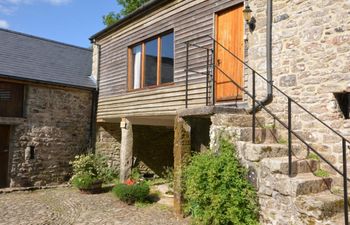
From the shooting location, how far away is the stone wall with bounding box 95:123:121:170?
1190 cm

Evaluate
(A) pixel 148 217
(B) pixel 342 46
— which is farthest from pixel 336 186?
(A) pixel 148 217

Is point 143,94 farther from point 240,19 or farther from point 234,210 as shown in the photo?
point 234,210

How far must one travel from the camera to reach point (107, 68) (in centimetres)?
1171

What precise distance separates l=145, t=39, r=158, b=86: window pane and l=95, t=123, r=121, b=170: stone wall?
344 cm

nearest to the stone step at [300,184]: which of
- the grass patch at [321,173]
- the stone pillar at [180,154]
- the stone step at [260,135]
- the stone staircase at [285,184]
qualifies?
the stone staircase at [285,184]

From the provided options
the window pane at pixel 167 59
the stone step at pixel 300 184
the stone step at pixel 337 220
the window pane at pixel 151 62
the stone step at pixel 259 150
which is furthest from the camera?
the window pane at pixel 151 62

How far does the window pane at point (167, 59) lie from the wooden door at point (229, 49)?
5.60 ft

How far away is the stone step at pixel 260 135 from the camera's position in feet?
17.6

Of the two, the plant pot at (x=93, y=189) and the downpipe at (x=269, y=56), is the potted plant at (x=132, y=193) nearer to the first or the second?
the plant pot at (x=93, y=189)

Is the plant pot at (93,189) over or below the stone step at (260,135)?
below

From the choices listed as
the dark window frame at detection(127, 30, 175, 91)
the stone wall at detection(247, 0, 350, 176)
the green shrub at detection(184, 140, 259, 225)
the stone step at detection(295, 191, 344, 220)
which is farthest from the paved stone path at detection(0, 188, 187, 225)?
the dark window frame at detection(127, 30, 175, 91)

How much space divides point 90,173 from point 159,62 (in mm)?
4363

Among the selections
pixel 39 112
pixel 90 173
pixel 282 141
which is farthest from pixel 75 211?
pixel 282 141

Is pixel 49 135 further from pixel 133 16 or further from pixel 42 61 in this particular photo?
pixel 133 16
